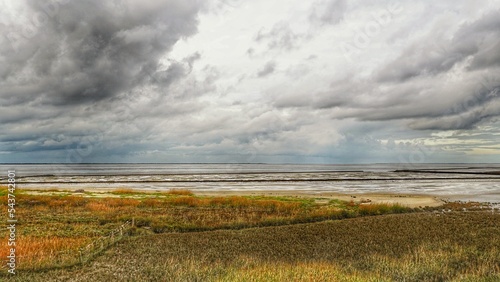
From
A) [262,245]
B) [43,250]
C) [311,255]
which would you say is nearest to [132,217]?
[43,250]

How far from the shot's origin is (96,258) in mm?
21938

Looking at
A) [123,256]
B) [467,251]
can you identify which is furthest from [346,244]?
[123,256]

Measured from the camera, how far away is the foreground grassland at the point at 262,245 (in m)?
18.3

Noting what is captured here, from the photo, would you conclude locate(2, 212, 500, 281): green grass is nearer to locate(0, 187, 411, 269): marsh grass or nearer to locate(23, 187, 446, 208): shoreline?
locate(0, 187, 411, 269): marsh grass

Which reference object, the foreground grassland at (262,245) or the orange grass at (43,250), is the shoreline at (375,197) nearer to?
the foreground grassland at (262,245)

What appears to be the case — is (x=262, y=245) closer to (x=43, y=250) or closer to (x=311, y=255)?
(x=311, y=255)

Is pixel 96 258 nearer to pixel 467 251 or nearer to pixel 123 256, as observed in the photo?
pixel 123 256

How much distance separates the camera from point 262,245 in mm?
25594

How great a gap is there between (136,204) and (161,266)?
29.4 metres

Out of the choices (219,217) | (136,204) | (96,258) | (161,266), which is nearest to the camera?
(161,266)

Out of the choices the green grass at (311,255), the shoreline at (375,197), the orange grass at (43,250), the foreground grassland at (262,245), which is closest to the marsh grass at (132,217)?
the orange grass at (43,250)

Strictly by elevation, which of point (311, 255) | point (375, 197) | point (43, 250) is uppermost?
point (43, 250)

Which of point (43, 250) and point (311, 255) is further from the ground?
point (43, 250)

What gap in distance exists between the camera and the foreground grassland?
1831 centimetres
